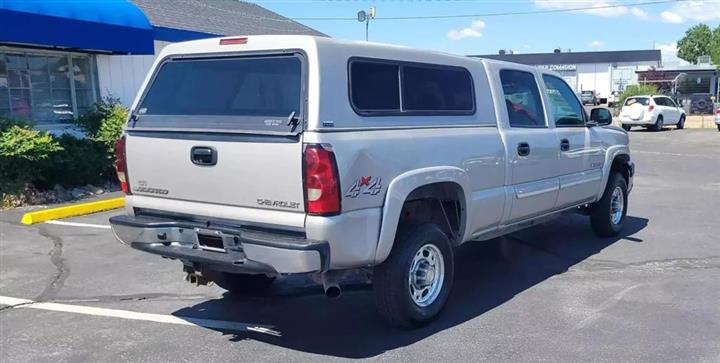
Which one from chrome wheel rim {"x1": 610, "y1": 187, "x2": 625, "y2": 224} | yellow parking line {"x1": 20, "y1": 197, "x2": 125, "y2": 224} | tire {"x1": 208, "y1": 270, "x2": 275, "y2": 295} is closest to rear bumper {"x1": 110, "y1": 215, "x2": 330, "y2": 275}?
tire {"x1": 208, "y1": 270, "x2": 275, "y2": 295}

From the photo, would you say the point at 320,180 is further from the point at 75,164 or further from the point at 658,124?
the point at 658,124

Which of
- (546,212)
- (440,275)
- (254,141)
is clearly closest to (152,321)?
(254,141)

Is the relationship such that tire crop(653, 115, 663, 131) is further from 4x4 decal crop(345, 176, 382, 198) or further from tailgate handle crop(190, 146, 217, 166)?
tailgate handle crop(190, 146, 217, 166)

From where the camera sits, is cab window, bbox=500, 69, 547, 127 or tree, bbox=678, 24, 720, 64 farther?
tree, bbox=678, 24, 720, 64

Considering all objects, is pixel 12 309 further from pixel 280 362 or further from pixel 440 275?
pixel 440 275

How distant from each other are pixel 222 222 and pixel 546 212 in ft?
11.1

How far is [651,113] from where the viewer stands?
92.5 feet

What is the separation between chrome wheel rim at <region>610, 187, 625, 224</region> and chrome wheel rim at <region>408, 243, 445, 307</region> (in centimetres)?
365

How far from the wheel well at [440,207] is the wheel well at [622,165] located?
131 inches

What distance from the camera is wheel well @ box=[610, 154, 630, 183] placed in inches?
301

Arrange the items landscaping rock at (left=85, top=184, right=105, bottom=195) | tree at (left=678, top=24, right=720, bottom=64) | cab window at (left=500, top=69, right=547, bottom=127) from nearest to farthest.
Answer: cab window at (left=500, top=69, right=547, bottom=127), landscaping rock at (left=85, top=184, right=105, bottom=195), tree at (left=678, top=24, right=720, bottom=64)

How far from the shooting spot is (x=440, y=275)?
4902 millimetres

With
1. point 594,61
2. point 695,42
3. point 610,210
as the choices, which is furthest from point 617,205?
point 695,42

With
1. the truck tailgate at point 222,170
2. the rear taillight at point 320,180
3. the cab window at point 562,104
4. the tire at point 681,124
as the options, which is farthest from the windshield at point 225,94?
the tire at point 681,124
